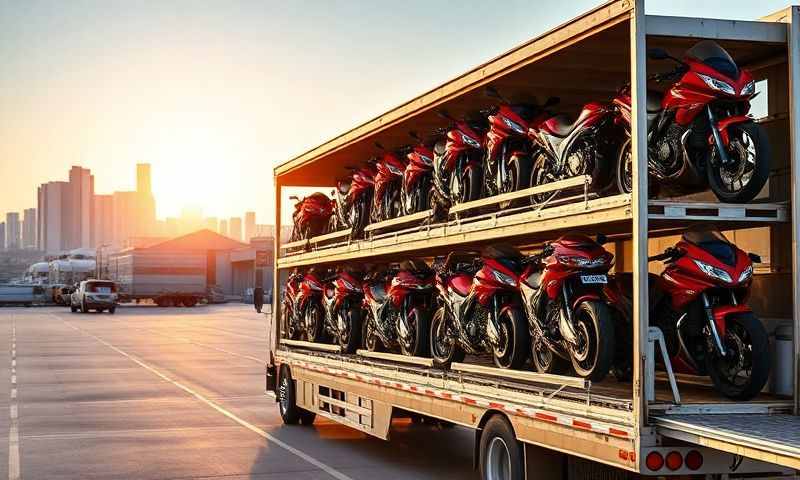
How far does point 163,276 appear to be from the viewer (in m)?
72.4

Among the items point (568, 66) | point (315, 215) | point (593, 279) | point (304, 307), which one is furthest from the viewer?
point (315, 215)

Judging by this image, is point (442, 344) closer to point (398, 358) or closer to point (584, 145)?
point (398, 358)

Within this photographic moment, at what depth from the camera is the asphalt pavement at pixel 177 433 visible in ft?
37.6

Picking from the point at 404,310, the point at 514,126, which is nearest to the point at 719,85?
the point at 514,126

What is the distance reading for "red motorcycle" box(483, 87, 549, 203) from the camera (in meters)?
9.87

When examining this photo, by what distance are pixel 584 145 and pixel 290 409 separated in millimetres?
7493

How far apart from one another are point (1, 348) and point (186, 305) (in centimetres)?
4388

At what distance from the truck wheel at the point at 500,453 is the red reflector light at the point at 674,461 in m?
1.70

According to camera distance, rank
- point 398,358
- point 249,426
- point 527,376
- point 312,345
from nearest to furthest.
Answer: point 527,376 → point 398,358 → point 312,345 → point 249,426

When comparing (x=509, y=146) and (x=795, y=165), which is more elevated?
(x=509, y=146)

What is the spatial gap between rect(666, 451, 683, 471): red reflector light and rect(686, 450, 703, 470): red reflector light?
0.18ft

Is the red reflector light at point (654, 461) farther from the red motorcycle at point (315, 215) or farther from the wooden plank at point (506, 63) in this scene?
the red motorcycle at point (315, 215)

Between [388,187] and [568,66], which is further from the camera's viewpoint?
[388,187]

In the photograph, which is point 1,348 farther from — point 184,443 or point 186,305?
point 186,305
